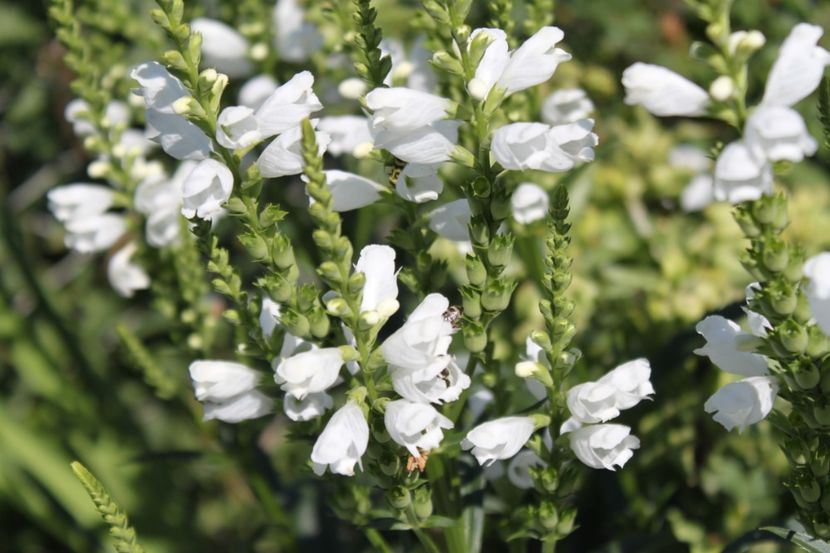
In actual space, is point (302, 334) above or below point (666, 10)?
above

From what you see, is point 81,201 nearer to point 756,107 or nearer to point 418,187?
point 418,187

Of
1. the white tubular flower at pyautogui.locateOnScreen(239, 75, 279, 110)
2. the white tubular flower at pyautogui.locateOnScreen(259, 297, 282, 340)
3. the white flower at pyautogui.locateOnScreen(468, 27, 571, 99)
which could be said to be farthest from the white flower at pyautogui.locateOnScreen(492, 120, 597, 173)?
the white tubular flower at pyautogui.locateOnScreen(239, 75, 279, 110)

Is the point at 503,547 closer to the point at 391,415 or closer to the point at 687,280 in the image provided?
the point at 687,280

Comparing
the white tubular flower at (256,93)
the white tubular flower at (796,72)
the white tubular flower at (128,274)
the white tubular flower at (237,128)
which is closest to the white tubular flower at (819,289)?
the white tubular flower at (796,72)

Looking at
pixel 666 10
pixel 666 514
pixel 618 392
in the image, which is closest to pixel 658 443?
pixel 666 514

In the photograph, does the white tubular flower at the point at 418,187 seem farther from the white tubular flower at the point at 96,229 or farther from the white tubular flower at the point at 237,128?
the white tubular flower at the point at 96,229

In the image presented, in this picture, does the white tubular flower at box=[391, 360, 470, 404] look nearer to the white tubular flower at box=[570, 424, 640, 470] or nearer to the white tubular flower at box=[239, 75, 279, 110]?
the white tubular flower at box=[570, 424, 640, 470]
